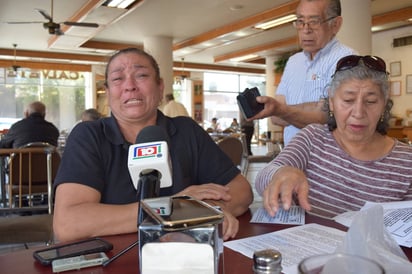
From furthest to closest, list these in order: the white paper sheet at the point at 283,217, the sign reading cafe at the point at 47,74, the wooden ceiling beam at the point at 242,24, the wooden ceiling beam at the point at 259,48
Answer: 1. the sign reading cafe at the point at 47,74
2. the wooden ceiling beam at the point at 259,48
3. the wooden ceiling beam at the point at 242,24
4. the white paper sheet at the point at 283,217

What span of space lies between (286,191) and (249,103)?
0.78m

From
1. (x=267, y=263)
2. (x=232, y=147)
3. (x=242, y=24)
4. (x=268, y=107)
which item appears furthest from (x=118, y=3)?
(x=267, y=263)

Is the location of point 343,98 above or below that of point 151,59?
below

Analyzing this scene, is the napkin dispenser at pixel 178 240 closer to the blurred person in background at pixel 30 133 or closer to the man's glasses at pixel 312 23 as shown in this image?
the man's glasses at pixel 312 23

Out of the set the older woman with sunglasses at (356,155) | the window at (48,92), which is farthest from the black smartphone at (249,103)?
the window at (48,92)

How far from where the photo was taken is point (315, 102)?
2133 mm

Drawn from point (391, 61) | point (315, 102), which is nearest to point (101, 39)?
point (391, 61)

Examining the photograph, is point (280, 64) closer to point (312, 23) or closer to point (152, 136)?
point (312, 23)

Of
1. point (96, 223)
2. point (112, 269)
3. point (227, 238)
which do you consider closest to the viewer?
point (112, 269)

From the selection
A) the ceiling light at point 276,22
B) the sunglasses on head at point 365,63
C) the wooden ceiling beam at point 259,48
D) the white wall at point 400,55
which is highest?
the wooden ceiling beam at point 259,48

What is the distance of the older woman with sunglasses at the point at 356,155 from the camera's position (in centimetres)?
152

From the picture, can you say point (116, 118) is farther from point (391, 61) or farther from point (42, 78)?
point (42, 78)

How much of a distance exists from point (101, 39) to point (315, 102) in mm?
9603

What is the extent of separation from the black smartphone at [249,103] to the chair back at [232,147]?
283cm
